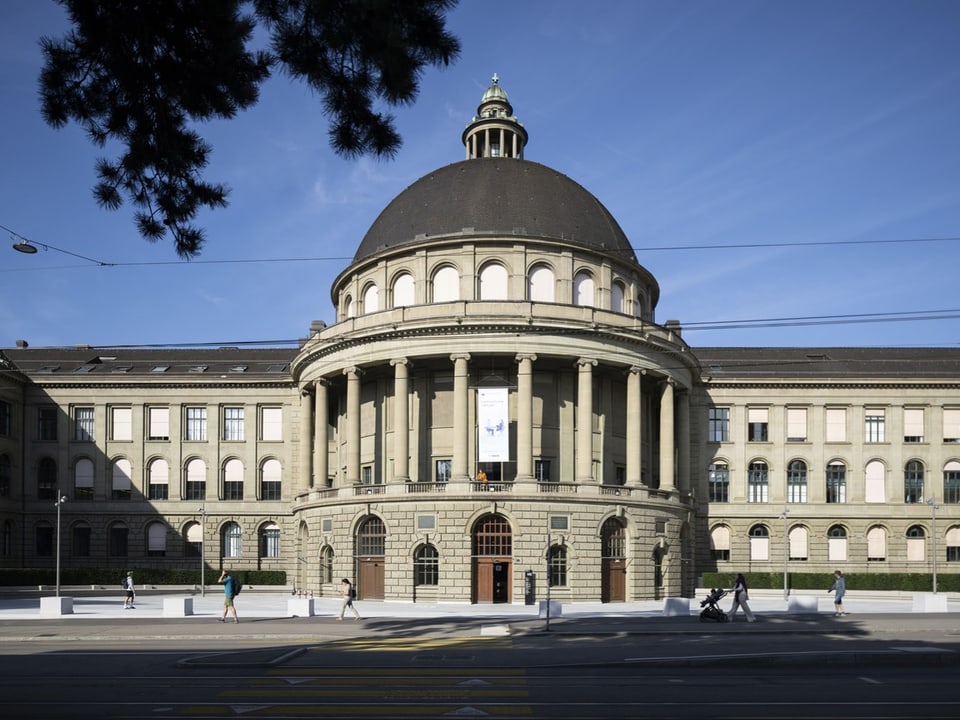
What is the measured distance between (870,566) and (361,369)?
41.7 m

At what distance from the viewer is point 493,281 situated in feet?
205

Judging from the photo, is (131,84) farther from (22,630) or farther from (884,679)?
(22,630)

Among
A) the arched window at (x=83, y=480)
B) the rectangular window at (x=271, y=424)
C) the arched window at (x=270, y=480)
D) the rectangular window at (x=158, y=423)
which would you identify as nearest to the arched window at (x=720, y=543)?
the arched window at (x=270, y=480)

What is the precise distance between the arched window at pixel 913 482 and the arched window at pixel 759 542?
10920mm

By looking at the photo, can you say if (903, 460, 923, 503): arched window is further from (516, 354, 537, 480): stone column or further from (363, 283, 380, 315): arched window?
(363, 283, 380, 315): arched window

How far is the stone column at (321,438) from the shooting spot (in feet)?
219

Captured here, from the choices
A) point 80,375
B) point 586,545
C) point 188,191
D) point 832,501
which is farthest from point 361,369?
point 188,191

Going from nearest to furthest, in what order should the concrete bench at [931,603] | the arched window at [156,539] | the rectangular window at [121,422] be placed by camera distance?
the concrete bench at [931,603]
the arched window at [156,539]
the rectangular window at [121,422]

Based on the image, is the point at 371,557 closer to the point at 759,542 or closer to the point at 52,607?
the point at 52,607

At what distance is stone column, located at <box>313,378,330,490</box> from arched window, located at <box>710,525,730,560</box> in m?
30.2

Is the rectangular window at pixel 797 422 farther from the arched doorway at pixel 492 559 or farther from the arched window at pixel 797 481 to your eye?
the arched doorway at pixel 492 559

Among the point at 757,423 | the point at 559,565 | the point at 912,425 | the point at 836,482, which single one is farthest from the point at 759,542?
the point at 559,565

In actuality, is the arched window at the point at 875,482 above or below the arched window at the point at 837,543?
above

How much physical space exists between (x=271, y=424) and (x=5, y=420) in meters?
20.1
